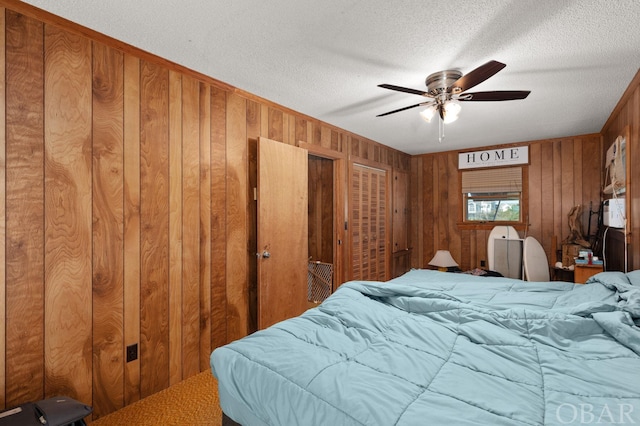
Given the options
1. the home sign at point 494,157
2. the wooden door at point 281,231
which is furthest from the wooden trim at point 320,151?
the home sign at point 494,157

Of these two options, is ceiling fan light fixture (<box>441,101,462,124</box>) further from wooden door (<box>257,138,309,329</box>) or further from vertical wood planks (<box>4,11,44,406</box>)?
vertical wood planks (<box>4,11,44,406</box>)

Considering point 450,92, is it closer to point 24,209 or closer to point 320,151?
point 320,151

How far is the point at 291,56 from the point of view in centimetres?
221

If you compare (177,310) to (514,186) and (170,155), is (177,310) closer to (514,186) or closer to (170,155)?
(170,155)

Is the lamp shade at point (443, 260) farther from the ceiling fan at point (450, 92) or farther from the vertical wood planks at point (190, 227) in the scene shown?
the vertical wood planks at point (190, 227)

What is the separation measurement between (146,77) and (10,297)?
155cm

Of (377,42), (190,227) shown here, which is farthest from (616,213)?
(190,227)

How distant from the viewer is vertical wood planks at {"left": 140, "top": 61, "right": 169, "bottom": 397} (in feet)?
7.27

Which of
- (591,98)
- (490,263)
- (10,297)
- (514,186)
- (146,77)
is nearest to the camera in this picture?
(10,297)

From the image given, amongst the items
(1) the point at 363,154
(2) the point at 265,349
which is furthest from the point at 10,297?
(1) the point at 363,154

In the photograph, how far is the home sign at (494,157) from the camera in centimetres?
466

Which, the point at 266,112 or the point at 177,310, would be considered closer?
the point at 177,310

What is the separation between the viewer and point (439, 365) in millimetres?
1352

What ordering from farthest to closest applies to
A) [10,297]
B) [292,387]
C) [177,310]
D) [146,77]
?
[177,310]
[146,77]
[10,297]
[292,387]
